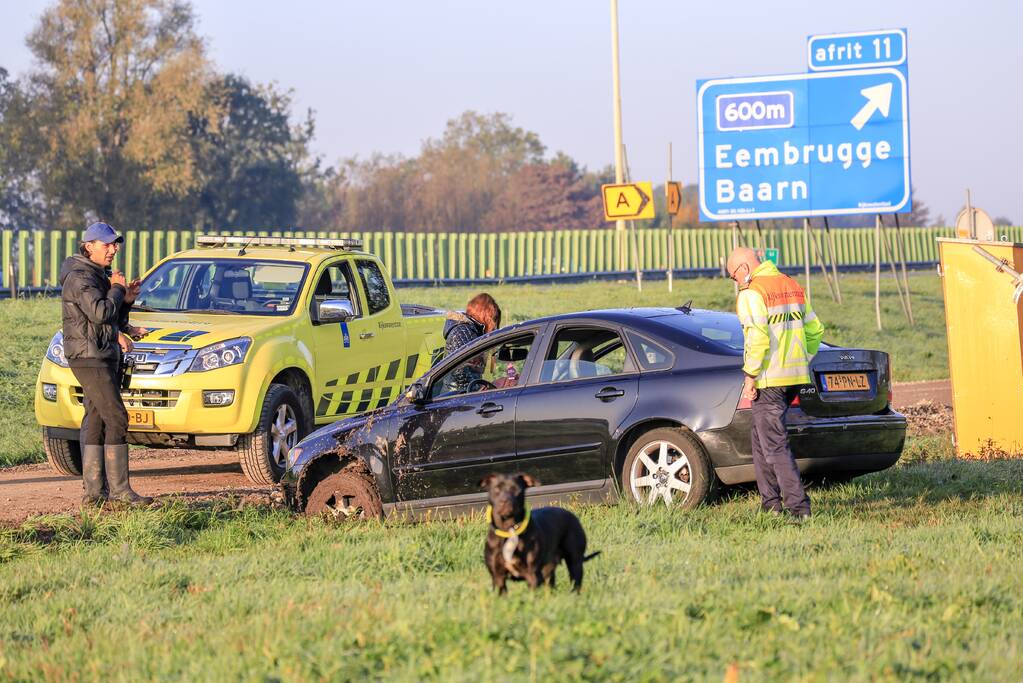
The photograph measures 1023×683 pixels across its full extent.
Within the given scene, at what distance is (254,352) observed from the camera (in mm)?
11094

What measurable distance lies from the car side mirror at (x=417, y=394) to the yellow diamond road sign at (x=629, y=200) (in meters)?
19.8

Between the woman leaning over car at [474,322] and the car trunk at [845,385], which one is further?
the woman leaning over car at [474,322]

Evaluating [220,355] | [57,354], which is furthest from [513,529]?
[57,354]

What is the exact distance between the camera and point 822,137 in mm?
24438

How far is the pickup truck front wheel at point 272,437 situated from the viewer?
11.2 meters

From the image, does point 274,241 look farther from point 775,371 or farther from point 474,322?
point 775,371

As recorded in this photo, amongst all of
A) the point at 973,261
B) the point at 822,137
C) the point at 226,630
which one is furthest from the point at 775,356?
the point at 822,137

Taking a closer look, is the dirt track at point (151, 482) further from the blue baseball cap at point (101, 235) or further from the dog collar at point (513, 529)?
the dog collar at point (513, 529)

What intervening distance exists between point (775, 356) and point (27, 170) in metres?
49.1

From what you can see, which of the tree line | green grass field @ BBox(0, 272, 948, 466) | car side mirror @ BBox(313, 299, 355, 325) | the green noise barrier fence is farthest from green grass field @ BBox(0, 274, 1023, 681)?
the tree line

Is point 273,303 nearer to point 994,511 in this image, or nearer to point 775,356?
point 775,356

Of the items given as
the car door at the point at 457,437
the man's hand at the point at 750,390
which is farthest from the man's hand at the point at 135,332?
the man's hand at the point at 750,390

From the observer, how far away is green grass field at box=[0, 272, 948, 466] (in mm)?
16203

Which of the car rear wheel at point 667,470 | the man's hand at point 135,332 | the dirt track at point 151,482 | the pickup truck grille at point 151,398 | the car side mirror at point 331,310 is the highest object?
the car side mirror at point 331,310
